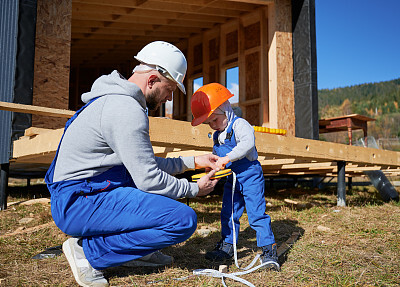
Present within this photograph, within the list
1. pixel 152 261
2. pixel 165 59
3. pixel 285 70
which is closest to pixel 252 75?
pixel 285 70

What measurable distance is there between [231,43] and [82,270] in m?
9.03

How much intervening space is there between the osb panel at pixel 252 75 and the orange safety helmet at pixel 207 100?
21.5ft

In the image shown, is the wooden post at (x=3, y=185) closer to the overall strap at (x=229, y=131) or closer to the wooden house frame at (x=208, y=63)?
the wooden house frame at (x=208, y=63)

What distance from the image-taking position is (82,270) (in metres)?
2.19

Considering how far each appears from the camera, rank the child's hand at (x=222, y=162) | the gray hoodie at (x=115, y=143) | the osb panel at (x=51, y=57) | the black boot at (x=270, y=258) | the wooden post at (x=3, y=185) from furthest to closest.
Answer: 1. the osb panel at (x=51, y=57)
2. the wooden post at (x=3, y=185)
3. the child's hand at (x=222, y=162)
4. the black boot at (x=270, y=258)
5. the gray hoodie at (x=115, y=143)

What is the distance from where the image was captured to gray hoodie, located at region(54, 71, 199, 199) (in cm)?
205

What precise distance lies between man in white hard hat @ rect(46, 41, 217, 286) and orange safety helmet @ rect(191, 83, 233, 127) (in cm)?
84

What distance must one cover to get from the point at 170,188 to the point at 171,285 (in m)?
0.59

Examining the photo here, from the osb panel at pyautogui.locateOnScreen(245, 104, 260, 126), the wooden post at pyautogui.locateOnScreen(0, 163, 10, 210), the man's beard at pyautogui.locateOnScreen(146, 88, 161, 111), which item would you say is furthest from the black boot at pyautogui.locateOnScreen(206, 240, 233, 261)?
the osb panel at pyautogui.locateOnScreen(245, 104, 260, 126)

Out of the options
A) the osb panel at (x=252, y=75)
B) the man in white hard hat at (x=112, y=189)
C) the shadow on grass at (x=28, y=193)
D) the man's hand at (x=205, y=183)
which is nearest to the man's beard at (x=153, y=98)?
the man in white hard hat at (x=112, y=189)

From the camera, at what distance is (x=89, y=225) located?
215 centimetres

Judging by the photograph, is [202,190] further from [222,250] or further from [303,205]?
[303,205]

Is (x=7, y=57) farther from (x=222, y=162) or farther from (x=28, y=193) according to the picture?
(x=222, y=162)

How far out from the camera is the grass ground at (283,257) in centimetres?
229
